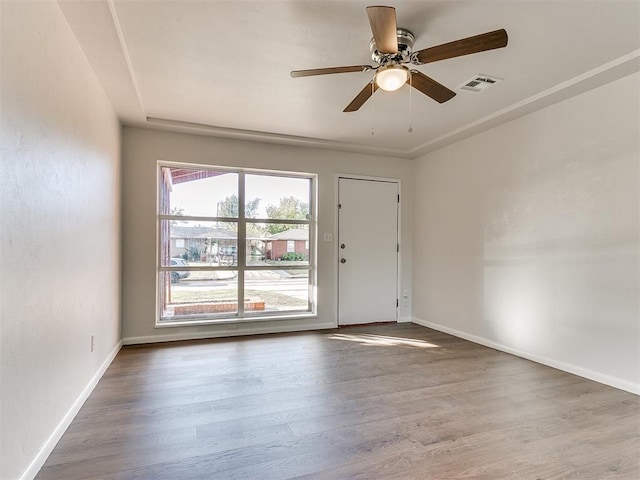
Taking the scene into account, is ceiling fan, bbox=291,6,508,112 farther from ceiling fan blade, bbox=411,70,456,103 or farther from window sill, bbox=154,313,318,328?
window sill, bbox=154,313,318,328

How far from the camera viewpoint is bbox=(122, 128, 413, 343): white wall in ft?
12.2

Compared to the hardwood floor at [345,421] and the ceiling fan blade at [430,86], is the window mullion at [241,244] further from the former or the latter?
the ceiling fan blade at [430,86]

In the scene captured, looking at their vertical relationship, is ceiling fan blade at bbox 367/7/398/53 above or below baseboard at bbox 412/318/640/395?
above

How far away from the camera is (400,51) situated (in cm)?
215

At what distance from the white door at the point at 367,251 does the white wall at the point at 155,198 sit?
6.2 inches

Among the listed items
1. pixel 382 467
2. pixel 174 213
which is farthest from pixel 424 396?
pixel 174 213

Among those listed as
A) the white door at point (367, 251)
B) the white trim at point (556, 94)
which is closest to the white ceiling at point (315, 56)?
the white trim at point (556, 94)

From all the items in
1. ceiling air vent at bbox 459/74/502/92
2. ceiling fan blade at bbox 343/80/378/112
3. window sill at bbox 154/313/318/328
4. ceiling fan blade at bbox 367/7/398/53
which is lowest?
window sill at bbox 154/313/318/328

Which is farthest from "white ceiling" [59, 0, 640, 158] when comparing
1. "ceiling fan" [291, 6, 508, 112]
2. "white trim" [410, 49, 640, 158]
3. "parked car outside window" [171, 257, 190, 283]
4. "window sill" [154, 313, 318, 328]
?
"window sill" [154, 313, 318, 328]

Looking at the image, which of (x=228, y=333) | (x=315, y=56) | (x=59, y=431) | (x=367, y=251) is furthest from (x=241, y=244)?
(x=59, y=431)

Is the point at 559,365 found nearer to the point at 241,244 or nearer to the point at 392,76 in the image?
the point at 392,76

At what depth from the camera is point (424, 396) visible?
2471 mm

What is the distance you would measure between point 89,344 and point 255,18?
2.51 meters

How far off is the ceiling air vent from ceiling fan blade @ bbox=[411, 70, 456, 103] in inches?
18.1
